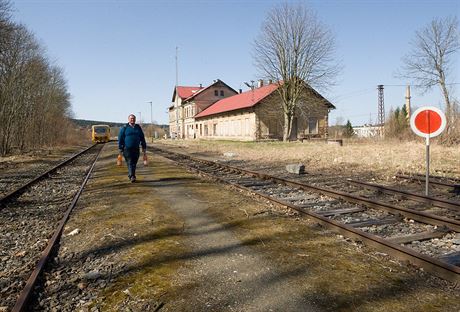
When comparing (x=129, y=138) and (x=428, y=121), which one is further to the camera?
(x=129, y=138)

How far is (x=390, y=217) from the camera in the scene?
21.2 ft

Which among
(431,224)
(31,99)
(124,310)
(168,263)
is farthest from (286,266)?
(31,99)

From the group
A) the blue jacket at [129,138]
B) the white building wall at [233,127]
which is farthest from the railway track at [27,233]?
the white building wall at [233,127]

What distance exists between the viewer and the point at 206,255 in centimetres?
461

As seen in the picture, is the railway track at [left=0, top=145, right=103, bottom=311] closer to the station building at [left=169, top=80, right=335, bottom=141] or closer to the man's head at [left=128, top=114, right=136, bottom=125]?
the man's head at [left=128, top=114, right=136, bottom=125]

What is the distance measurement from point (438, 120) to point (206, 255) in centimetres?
665

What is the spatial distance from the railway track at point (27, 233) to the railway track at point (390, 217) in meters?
3.98

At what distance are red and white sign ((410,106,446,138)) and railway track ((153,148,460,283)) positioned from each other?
150 centimetres

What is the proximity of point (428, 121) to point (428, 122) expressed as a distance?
23mm

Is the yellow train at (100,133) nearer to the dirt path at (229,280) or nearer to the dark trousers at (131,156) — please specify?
the dark trousers at (131,156)

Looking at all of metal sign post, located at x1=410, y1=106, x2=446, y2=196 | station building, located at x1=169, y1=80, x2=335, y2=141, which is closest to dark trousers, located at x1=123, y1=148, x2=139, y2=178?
metal sign post, located at x1=410, y1=106, x2=446, y2=196

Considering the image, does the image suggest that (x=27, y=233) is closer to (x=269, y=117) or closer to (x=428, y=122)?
(x=428, y=122)

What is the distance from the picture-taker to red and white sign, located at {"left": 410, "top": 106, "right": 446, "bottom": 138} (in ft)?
27.6

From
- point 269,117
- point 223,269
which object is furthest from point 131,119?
point 269,117
